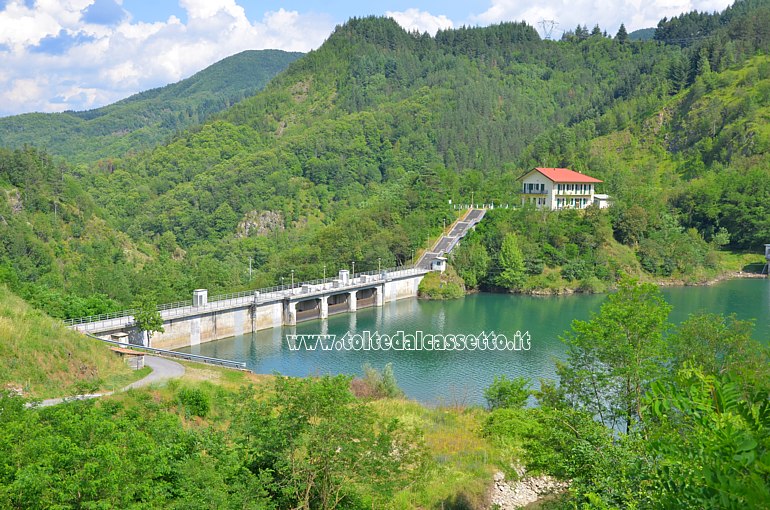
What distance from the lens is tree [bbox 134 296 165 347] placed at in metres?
45.4

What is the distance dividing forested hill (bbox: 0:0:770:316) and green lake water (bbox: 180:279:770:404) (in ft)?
20.1

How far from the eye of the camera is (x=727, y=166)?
91.2 m

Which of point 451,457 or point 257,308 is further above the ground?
point 257,308

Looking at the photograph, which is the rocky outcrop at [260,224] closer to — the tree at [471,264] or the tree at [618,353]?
the tree at [471,264]

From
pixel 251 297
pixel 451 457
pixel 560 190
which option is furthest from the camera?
pixel 560 190

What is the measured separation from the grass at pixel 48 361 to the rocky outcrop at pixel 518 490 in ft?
47.3

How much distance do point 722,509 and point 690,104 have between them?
363ft

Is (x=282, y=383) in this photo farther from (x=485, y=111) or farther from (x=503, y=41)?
(x=503, y=41)

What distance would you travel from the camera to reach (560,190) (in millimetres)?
83688

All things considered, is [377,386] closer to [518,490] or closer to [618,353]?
[518,490]

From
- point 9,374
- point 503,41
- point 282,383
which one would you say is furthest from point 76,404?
point 503,41

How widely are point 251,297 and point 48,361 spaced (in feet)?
102

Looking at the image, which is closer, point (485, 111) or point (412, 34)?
point (485, 111)

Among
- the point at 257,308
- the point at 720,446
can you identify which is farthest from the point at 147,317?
the point at 720,446
